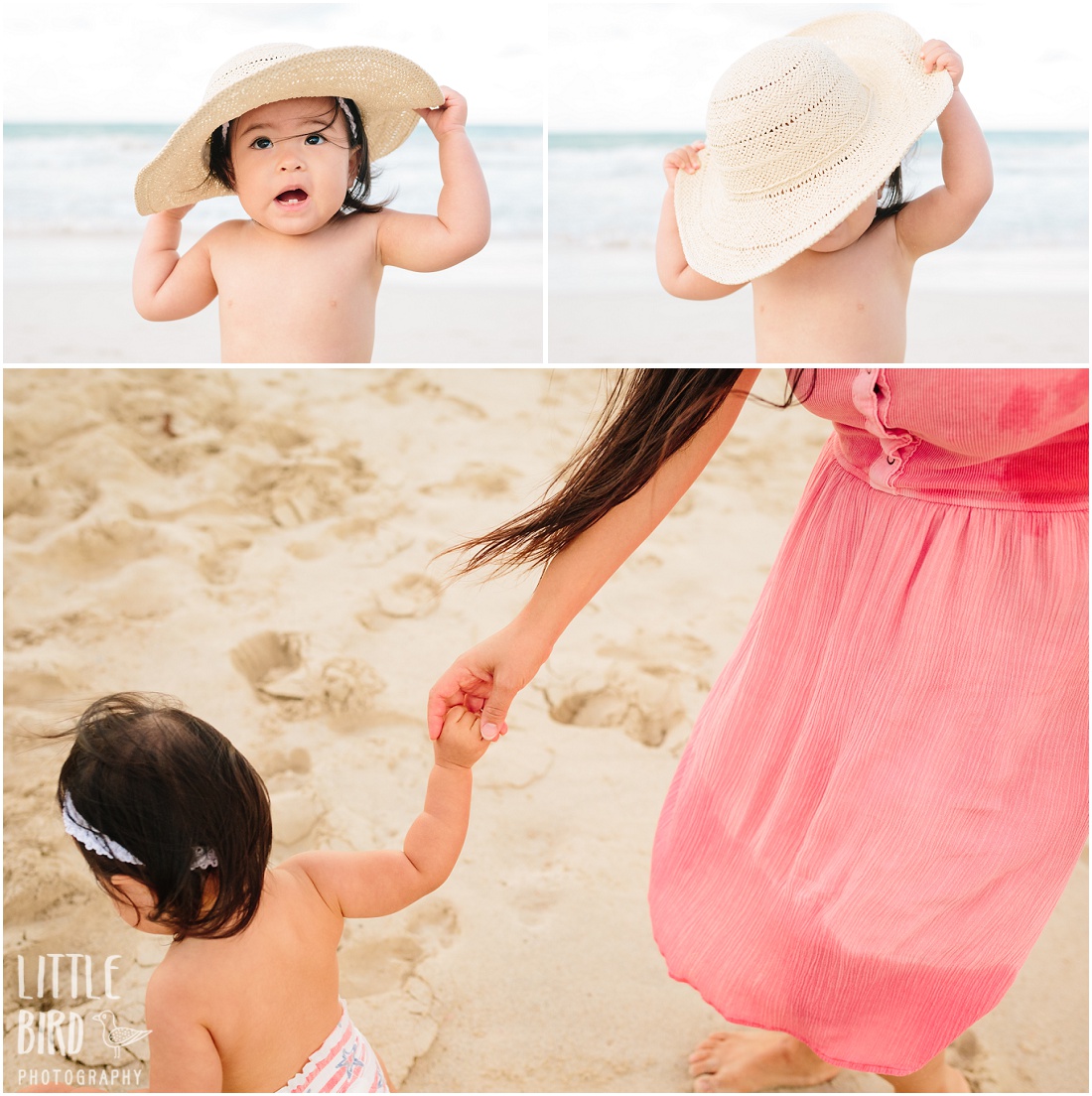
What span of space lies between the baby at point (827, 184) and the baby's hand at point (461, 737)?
594mm

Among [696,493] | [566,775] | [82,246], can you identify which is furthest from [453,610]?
[82,246]

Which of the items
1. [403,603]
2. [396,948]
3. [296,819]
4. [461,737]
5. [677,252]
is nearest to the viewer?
[461,737]

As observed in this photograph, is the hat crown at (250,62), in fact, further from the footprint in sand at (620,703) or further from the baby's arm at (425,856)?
the footprint in sand at (620,703)

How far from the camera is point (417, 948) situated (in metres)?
1.70

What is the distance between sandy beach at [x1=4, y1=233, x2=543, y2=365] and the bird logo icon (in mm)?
934

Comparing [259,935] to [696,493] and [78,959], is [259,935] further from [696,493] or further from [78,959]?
[696,493]

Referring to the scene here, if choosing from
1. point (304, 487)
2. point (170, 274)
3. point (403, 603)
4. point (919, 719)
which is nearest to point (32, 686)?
point (403, 603)

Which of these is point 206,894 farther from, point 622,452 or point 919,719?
point 919,719

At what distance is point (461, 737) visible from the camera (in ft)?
4.09

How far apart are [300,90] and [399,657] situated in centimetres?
120

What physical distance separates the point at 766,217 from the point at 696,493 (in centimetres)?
158

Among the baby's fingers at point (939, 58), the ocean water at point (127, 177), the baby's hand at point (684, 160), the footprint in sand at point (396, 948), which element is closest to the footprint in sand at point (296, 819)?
the footprint in sand at point (396, 948)

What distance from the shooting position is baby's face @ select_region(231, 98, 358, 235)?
1356 millimetres

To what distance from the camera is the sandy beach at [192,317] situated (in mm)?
1895
